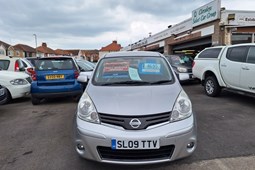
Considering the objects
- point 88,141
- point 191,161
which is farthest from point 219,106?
point 88,141

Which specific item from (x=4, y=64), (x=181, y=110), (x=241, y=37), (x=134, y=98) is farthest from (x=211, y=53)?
(x=4, y=64)

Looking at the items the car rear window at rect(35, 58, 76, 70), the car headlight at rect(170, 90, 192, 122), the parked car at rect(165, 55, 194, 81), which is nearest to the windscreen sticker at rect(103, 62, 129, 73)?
the car headlight at rect(170, 90, 192, 122)

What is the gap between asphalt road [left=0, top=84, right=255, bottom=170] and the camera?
10.4 feet

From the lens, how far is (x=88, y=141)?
8.86ft

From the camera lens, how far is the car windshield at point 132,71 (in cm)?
366

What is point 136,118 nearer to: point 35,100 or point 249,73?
point 249,73

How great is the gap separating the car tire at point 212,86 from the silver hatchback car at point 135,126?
4.75m

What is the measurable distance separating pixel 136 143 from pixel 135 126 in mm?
203

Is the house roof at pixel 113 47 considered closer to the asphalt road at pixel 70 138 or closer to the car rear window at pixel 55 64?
the car rear window at pixel 55 64

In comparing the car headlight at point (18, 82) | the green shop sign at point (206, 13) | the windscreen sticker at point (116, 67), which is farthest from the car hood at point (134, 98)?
the green shop sign at point (206, 13)

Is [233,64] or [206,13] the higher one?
[206,13]

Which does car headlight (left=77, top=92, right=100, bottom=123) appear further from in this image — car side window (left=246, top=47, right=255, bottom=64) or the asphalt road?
car side window (left=246, top=47, right=255, bottom=64)

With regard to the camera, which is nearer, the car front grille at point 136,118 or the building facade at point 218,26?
the car front grille at point 136,118

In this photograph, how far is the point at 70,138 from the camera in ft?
13.6
